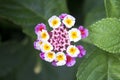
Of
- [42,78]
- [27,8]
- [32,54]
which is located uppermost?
[27,8]

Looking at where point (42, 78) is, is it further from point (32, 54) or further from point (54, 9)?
point (54, 9)

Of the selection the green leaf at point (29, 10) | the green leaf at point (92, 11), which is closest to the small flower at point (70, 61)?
the green leaf at point (29, 10)

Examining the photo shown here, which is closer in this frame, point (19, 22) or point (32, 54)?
point (19, 22)

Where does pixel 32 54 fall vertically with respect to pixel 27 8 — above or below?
below

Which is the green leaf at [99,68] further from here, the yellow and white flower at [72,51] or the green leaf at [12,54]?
the green leaf at [12,54]

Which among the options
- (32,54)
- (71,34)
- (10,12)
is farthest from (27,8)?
(71,34)

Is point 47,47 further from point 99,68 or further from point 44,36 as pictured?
point 99,68

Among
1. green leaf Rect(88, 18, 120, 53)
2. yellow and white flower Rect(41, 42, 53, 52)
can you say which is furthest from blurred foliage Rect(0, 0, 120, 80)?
yellow and white flower Rect(41, 42, 53, 52)

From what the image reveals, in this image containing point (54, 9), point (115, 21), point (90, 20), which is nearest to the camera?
point (115, 21)
